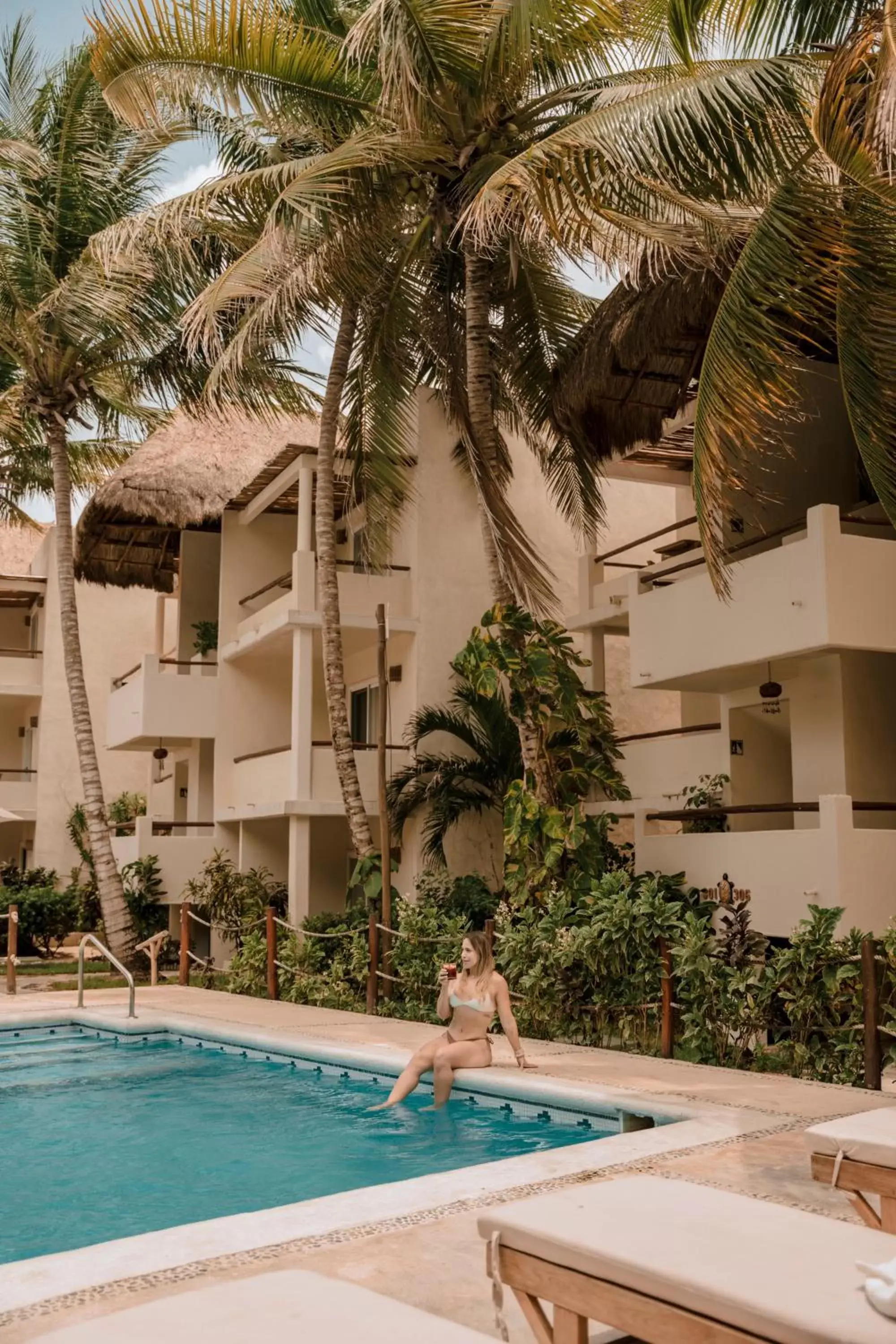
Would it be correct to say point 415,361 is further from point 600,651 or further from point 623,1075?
point 623,1075

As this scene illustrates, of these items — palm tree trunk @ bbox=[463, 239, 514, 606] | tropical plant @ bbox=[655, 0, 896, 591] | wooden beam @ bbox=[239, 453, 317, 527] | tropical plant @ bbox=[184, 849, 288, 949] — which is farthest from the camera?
tropical plant @ bbox=[184, 849, 288, 949]

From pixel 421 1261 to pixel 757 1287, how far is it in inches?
79.7

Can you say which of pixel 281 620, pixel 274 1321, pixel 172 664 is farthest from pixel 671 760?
pixel 274 1321

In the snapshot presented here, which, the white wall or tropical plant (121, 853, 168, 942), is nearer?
tropical plant (121, 853, 168, 942)

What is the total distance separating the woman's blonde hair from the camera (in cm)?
962

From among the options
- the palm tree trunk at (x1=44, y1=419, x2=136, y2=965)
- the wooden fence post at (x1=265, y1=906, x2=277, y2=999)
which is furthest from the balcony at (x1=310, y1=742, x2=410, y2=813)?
the palm tree trunk at (x1=44, y1=419, x2=136, y2=965)

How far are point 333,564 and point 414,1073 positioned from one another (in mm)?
7886

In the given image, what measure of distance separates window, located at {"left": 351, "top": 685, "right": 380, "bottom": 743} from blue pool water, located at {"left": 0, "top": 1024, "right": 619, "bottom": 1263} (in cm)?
757

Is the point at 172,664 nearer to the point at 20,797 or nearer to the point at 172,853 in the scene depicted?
the point at 172,853

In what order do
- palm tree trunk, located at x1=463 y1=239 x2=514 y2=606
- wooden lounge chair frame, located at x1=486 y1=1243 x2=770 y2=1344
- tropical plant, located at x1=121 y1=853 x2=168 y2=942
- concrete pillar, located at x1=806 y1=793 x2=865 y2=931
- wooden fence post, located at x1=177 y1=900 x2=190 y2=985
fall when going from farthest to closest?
1. tropical plant, located at x1=121 y1=853 x2=168 y2=942
2. wooden fence post, located at x1=177 y1=900 x2=190 y2=985
3. palm tree trunk, located at x1=463 y1=239 x2=514 y2=606
4. concrete pillar, located at x1=806 y1=793 x2=865 y2=931
5. wooden lounge chair frame, located at x1=486 y1=1243 x2=770 y2=1344

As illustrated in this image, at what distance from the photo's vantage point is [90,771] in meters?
18.5

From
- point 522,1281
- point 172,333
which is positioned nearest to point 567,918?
point 522,1281

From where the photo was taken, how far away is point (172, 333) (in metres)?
18.9

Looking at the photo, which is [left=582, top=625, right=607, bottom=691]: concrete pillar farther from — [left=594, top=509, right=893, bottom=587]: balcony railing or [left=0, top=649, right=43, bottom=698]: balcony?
[left=0, top=649, right=43, bottom=698]: balcony
